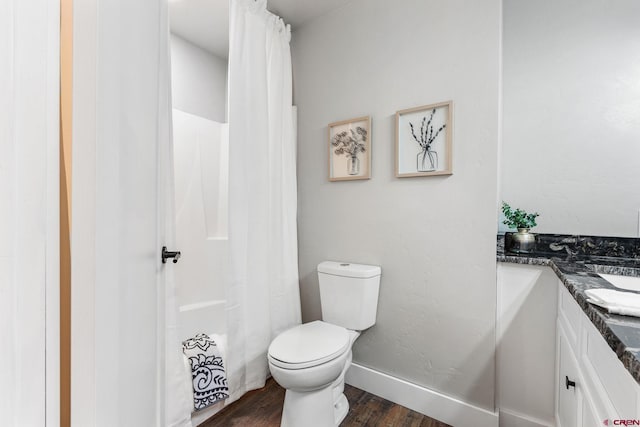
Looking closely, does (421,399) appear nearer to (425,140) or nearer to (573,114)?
(425,140)

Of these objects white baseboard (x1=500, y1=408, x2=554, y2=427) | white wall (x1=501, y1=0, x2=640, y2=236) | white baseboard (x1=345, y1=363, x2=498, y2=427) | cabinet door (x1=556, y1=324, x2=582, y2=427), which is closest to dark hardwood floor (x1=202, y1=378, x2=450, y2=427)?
white baseboard (x1=345, y1=363, x2=498, y2=427)

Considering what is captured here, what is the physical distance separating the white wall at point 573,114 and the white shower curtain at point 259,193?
1.39 metres

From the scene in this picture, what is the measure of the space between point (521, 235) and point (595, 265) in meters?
0.34

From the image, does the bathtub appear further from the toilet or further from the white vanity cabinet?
the white vanity cabinet

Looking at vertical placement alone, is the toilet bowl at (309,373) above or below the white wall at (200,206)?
below

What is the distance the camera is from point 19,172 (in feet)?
1.44

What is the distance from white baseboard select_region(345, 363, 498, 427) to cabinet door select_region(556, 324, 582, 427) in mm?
358

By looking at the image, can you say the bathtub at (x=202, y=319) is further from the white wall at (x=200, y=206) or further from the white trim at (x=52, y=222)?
the white trim at (x=52, y=222)

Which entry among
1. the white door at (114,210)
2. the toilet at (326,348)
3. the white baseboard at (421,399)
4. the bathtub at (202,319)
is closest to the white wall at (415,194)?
the white baseboard at (421,399)

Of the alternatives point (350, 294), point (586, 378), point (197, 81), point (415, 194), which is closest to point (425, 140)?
point (415, 194)

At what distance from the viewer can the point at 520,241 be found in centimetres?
159

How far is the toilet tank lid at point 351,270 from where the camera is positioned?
1794 millimetres

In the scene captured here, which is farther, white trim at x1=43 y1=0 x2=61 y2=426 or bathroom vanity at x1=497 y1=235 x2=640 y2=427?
bathroom vanity at x1=497 y1=235 x2=640 y2=427

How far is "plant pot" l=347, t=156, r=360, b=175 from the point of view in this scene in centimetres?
197
